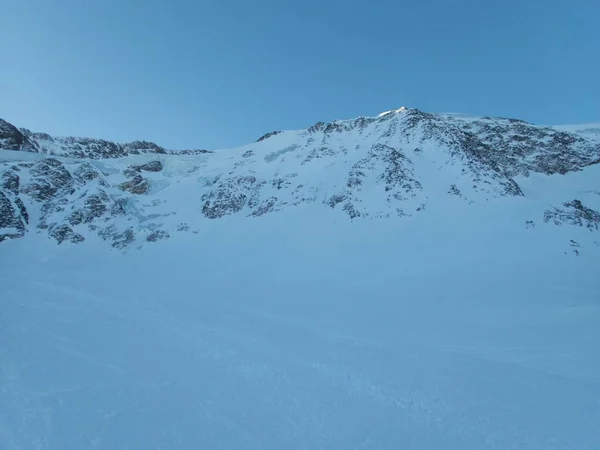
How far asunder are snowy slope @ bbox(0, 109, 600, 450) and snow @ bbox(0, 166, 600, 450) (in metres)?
0.11

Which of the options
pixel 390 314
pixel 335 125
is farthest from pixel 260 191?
pixel 390 314

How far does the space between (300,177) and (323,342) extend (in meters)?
36.3

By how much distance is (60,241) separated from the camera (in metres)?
41.1

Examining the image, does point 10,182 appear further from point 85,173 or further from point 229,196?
point 229,196

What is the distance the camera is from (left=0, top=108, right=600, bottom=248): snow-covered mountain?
135 feet

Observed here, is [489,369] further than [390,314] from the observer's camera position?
No

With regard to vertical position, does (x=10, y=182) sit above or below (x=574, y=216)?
below

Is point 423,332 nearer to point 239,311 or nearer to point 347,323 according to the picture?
point 347,323

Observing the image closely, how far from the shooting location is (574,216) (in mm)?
35094

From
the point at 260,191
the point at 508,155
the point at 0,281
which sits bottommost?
the point at 0,281

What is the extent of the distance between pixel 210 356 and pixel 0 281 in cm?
2429

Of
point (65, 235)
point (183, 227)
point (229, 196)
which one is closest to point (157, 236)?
point (183, 227)

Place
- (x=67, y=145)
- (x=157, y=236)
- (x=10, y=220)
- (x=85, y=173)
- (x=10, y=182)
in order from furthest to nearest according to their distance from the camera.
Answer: (x=67, y=145) → (x=85, y=173) → (x=10, y=182) → (x=157, y=236) → (x=10, y=220)

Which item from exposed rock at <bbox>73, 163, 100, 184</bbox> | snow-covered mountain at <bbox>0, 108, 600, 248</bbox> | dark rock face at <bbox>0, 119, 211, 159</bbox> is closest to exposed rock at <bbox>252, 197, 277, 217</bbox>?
snow-covered mountain at <bbox>0, 108, 600, 248</bbox>
